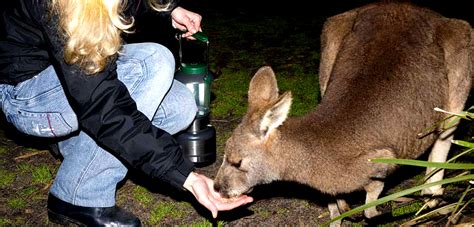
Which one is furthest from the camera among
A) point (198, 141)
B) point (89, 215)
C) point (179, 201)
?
point (198, 141)

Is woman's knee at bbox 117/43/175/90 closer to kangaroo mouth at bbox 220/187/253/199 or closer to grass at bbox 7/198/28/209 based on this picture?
kangaroo mouth at bbox 220/187/253/199

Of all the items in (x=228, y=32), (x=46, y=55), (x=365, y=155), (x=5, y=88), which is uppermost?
(x=46, y=55)

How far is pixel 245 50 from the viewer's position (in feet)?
21.6

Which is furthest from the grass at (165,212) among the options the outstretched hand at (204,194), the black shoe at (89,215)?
the outstretched hand at (204,194)

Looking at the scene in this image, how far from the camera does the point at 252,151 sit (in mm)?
2889

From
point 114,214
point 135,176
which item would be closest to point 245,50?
point 135,176

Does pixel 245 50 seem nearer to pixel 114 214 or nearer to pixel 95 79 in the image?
pixel 114 214

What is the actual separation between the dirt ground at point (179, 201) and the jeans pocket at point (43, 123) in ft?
1.99

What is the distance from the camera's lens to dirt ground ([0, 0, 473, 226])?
3.31 metres

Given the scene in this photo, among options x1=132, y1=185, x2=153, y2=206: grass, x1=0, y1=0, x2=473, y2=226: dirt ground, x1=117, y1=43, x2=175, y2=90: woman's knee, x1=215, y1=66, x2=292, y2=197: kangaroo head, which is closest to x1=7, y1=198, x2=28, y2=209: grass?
x1=0, y1=0, x2=473, y2=226: dirt ground

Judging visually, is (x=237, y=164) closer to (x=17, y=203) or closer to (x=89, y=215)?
(x=89, y=215)

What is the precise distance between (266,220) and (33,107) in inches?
55.2

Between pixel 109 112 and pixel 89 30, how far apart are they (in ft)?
1.17

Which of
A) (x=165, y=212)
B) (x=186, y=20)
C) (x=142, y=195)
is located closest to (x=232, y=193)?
(x=165, y=212)
